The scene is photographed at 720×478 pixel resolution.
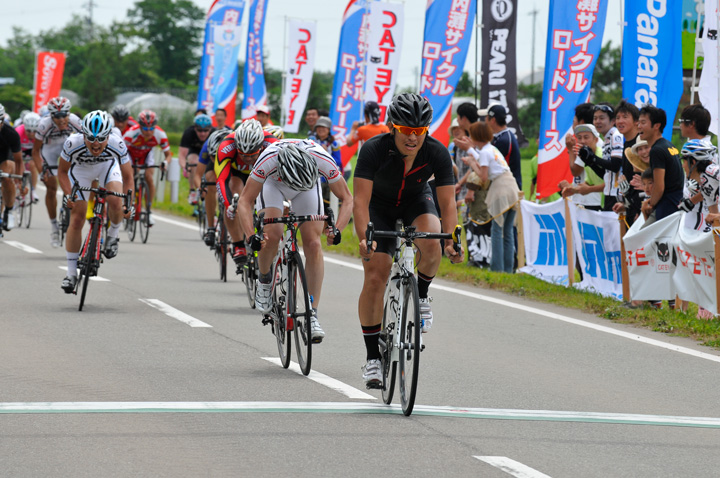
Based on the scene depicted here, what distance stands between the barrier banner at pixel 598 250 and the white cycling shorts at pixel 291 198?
4.80 meters

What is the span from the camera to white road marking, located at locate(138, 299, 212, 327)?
11.1 m

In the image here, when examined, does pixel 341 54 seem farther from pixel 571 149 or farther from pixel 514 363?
pixel 514 363

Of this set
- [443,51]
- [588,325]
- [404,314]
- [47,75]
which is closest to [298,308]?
[404,314]

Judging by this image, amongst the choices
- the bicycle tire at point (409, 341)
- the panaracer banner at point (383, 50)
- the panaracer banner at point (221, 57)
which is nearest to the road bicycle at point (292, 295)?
the bicycle tire at point (409, 341)

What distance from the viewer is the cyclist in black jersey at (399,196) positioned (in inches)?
285

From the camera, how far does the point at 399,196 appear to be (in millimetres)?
7652

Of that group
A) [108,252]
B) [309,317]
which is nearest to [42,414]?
[309,317]

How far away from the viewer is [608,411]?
7.51m

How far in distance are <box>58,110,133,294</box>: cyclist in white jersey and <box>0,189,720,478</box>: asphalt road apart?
65 centimetres

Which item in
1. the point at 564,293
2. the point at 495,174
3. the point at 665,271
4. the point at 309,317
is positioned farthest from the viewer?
the point at 495,174

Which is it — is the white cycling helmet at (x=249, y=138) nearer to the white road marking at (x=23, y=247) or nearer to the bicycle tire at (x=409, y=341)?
the bicycle tire at (x=409, y=341)

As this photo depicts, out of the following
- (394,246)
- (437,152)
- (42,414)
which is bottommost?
(42,414)

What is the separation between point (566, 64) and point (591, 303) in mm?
4901

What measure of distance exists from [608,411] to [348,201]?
8.40 feet
